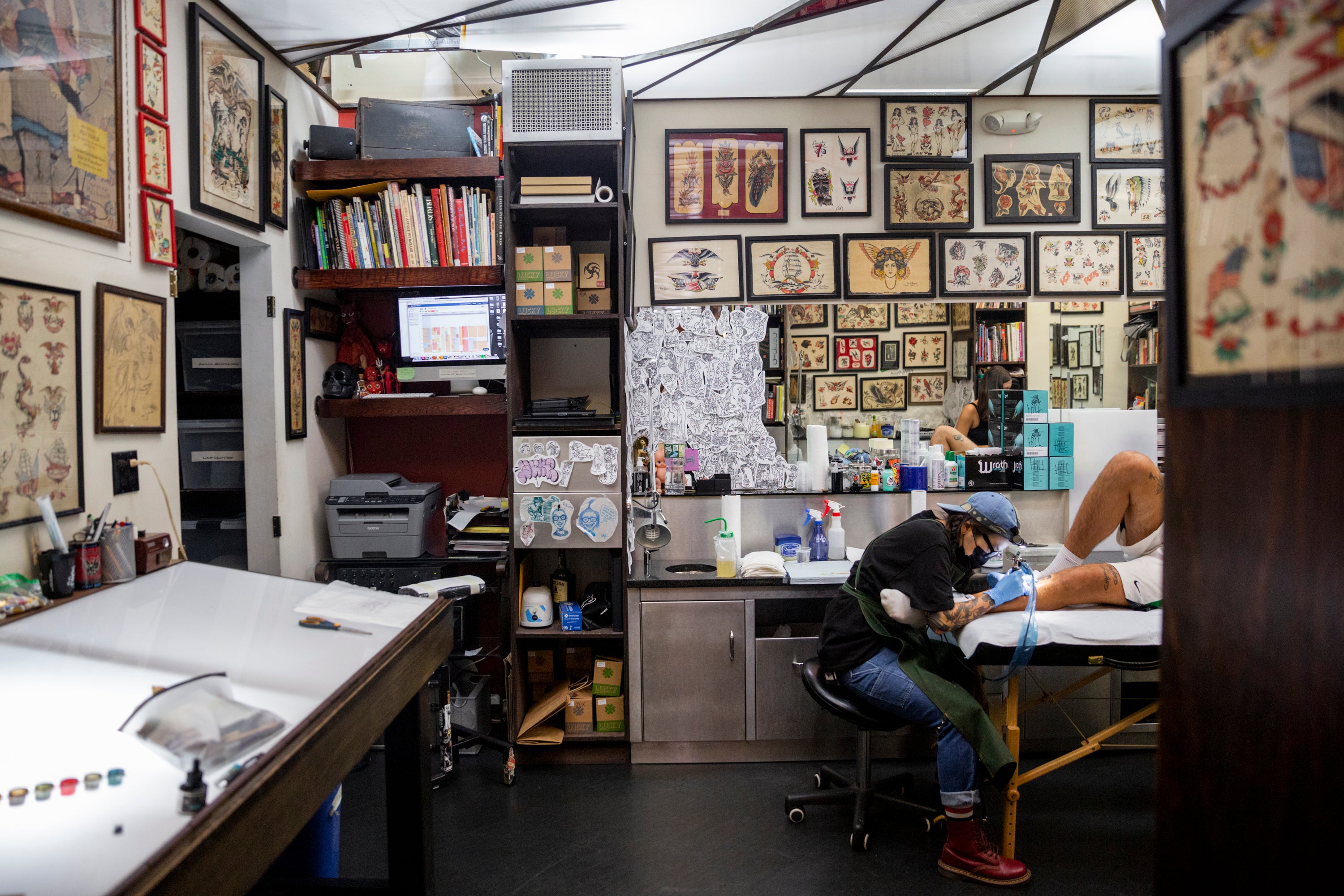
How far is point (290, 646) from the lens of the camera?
5.05 ft

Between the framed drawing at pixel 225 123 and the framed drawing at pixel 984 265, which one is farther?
the framed drawing at pixel 984 265

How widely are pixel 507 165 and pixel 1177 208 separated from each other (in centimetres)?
280

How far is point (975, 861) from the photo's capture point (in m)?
2.46

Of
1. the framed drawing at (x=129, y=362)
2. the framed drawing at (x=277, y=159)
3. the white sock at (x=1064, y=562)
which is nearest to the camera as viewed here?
the framed drawing at (x=129, y=362)

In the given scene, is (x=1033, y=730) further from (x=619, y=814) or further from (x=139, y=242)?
(x=139, y=242)

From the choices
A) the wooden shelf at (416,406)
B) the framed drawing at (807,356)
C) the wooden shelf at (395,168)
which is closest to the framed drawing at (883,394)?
the framed drawing at (807,356)

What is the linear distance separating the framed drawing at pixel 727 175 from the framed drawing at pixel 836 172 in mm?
107

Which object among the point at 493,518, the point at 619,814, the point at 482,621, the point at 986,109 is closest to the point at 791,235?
the point at 986,109

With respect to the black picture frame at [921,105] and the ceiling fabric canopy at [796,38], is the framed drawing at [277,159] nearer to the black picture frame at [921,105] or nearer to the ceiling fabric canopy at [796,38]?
the ceiling fabric canopy at [796,38]

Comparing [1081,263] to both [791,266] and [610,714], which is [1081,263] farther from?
[610,714]

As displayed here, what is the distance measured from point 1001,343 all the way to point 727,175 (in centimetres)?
158

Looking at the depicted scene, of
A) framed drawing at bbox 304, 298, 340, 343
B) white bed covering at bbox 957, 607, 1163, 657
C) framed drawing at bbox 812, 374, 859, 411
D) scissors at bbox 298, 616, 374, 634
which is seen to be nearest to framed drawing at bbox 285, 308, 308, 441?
framed drawing at bbox 304, 298, 340, 343

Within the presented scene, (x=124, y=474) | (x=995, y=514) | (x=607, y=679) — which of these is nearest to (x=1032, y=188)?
(x=995, y=514)

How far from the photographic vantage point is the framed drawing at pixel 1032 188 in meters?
3.71
